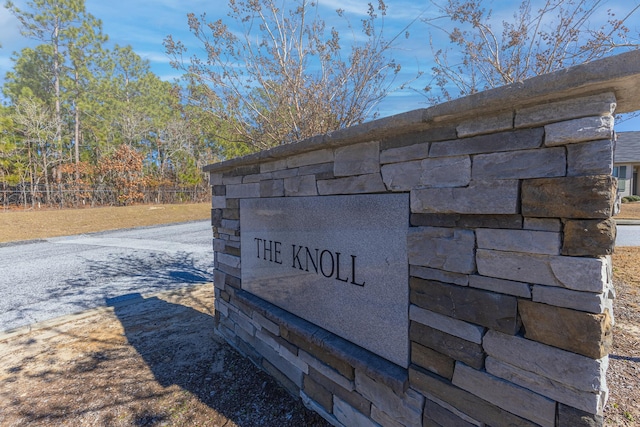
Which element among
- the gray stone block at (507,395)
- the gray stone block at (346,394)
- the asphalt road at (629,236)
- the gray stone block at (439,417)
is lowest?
the gray stone block at (346,394)

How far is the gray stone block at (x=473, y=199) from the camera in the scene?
1355mm

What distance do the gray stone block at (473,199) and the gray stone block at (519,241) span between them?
9 cm

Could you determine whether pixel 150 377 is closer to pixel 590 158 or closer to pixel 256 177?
pixel 256 177

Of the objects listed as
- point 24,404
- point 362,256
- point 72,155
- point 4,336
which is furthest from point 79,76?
point 362,256

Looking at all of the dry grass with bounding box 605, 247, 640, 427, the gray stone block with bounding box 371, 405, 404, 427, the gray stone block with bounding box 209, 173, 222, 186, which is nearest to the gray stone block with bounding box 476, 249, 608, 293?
the gray stone block with bounding box 371, 405, 404, 427

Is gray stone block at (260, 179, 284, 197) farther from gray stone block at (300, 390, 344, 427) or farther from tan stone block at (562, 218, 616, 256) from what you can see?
tan stone block at (562, 218, 616, 256)

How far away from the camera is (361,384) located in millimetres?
2039

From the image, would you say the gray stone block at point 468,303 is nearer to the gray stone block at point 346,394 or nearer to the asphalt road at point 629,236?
the gray stone block at point 346,394

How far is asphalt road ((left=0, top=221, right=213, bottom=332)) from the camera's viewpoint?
4.84 m

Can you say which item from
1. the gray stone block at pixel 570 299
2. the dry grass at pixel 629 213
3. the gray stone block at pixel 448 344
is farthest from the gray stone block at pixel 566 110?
the dry grass at pixel 629 213

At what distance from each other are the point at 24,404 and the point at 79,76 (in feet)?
88.7

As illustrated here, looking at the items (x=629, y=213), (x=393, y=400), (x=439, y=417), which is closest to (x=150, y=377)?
(x=393, y=400)

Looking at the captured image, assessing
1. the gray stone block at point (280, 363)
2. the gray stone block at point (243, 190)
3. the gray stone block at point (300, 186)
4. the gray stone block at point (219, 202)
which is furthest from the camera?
the gray stone block at point (219, 202)

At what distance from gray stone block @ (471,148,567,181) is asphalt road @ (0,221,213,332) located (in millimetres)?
5275
